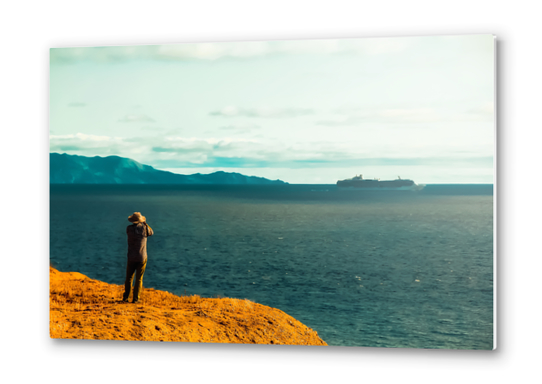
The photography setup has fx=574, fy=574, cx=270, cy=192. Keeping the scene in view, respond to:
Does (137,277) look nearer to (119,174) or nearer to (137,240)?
(137,240)

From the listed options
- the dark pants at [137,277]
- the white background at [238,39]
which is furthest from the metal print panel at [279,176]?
the white background at [238,39]

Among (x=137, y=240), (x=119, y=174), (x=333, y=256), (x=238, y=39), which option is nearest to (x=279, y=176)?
(x=333, y=256)

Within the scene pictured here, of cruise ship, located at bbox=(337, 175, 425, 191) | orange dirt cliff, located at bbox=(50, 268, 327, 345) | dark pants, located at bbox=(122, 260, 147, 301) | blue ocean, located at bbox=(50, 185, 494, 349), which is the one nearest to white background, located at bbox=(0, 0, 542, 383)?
orange dirt cliff, located at bbox=(50, 268, 327, 345)

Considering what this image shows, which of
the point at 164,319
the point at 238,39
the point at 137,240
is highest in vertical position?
the point at 238,39

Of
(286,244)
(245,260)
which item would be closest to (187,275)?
(245,260)

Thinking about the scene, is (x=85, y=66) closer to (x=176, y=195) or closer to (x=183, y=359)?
(x=176, y=195)
